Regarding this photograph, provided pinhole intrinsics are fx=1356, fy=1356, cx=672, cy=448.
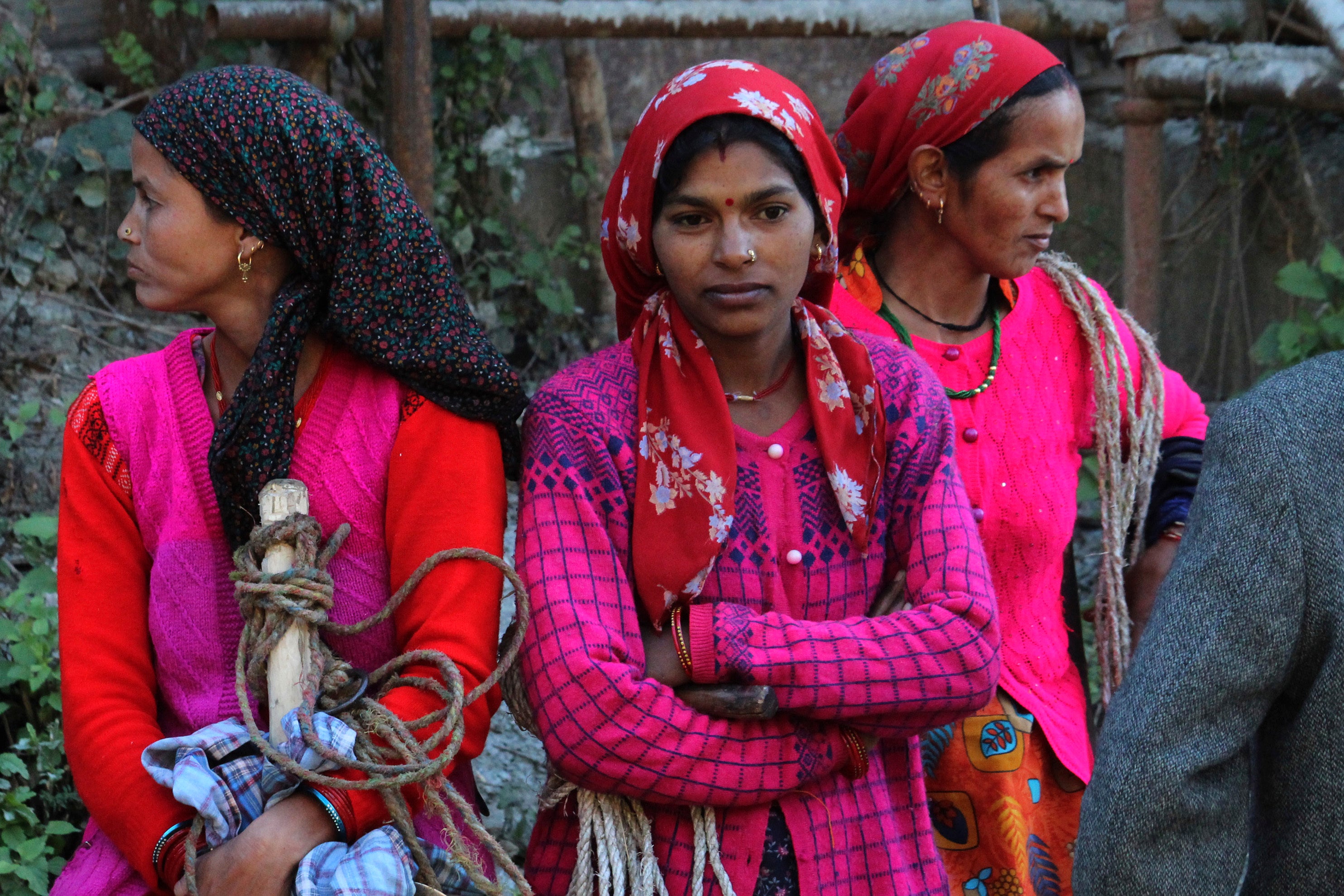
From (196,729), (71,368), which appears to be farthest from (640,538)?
(71,368)

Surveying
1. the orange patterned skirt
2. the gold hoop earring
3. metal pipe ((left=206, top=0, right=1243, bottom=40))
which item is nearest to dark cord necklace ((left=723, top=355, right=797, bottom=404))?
the orange patterned skirt

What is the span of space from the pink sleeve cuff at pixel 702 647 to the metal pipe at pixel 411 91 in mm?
Answer: 2093

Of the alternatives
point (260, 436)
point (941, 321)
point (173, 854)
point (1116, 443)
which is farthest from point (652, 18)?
point (173, 854)

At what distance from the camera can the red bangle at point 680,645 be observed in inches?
80.7

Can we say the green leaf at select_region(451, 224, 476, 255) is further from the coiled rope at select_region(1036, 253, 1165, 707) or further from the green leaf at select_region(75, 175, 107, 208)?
the coiled rope at select_region(1036, 253, 1165, 707)

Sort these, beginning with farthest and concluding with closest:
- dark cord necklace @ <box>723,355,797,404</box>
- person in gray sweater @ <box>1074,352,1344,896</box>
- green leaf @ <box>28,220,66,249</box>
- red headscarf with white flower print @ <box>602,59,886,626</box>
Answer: green leaf @ <box>28,220,66,249</box>, dark cord necklace @ <box>723,355,797,404</box>, red headscarf with white flower print @ <box>602,59,886,626</box>, person in gray sweater @ <box>1074,352,1344,896</box>

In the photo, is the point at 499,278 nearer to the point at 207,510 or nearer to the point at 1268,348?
the point at 1268,348

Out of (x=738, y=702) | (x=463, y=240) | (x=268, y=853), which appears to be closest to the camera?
(x=268, y=853)

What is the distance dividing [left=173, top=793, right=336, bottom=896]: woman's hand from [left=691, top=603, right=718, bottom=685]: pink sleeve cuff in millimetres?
576

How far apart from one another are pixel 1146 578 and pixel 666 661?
1258mm

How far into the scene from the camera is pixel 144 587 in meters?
2.22

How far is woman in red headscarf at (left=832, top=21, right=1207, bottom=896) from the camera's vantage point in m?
2.47

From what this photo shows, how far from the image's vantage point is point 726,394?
233 cm

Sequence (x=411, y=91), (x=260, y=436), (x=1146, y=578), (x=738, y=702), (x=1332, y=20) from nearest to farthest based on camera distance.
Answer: (x=738, y=702) → (x=260, y=436) → (x=1146, y=578) → (x=411, y=91) → (x=1332, y=20)
